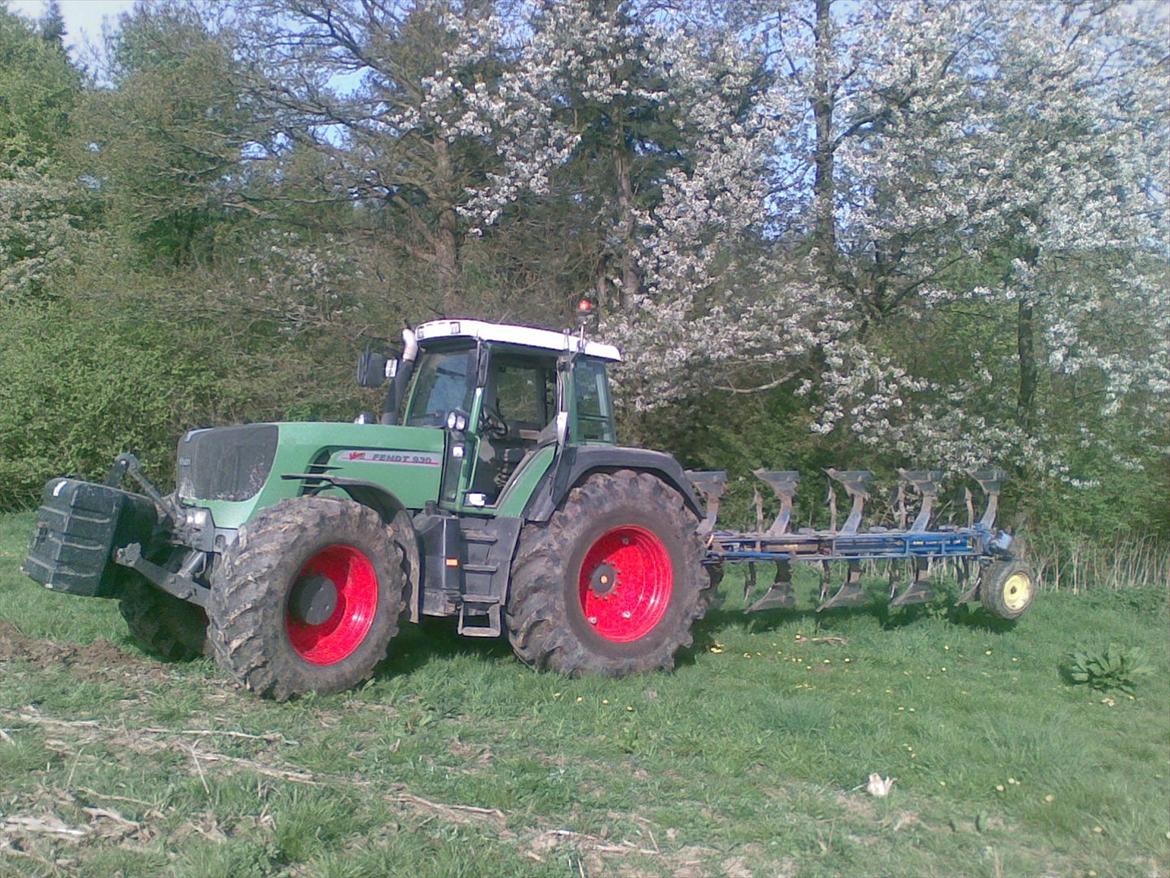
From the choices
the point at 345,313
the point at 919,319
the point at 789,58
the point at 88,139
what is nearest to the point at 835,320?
A: the point at 919,319

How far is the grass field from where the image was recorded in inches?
175

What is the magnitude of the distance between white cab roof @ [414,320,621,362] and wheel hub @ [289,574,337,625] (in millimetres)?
2050

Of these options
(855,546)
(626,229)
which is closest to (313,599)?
(855,546)

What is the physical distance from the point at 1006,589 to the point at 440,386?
5197 mm

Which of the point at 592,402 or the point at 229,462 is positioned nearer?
the point at 229,462

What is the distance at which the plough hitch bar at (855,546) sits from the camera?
8859 mm

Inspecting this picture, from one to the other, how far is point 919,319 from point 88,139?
13606 millimetres

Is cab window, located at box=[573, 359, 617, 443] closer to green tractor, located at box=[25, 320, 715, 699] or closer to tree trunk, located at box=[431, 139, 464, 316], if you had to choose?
green tractor, located at box=[25, 320, 715, 699]

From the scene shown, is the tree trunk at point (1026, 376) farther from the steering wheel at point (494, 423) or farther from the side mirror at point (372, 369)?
the side mirror at point (372, 369)

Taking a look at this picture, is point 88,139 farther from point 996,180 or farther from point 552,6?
point 996,180

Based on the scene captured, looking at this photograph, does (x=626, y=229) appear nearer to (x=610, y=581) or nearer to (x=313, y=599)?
(x=610, y=581)

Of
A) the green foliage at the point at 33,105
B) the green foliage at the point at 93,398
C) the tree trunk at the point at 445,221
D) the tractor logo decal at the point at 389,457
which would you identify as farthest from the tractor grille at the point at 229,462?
the green foliage at the point at 33,105

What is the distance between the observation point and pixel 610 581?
26.2 ft

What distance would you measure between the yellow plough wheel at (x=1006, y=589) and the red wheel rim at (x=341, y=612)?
5.54 metres
